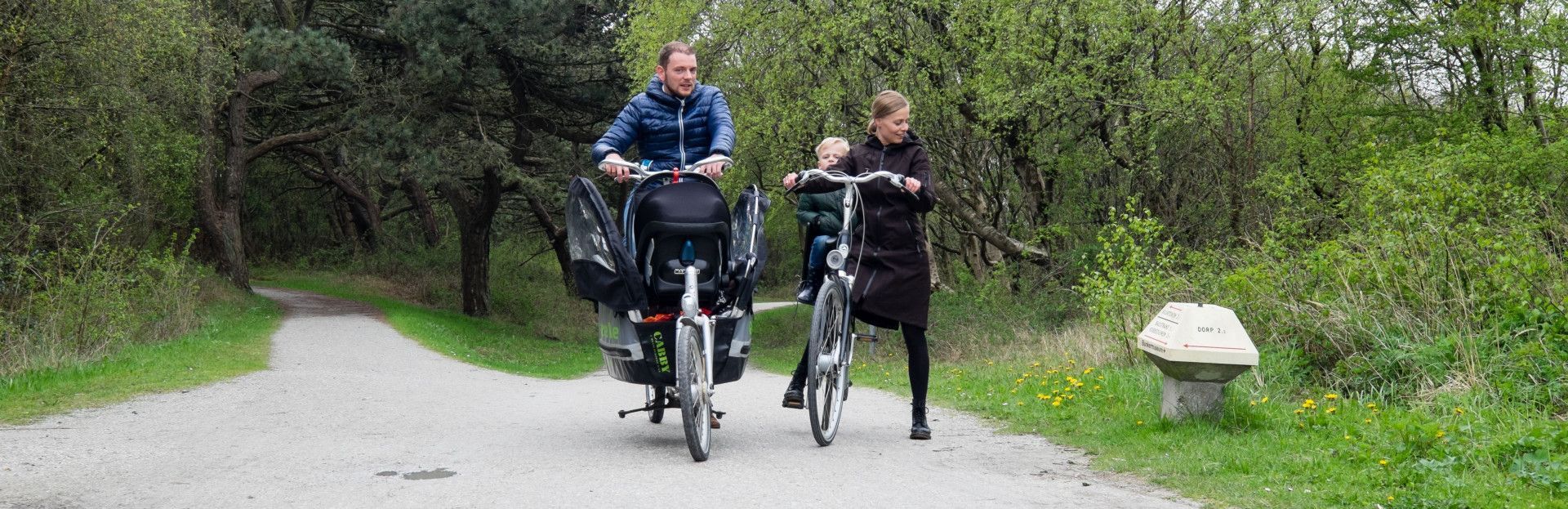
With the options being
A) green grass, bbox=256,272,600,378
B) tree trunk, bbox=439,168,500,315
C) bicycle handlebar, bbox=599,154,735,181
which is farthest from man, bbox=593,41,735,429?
tree trunk, bbox=439,168,500,315

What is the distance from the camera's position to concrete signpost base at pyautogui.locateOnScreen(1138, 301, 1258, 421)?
5.89 meters

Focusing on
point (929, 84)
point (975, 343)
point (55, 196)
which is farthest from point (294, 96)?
point (975, 343)

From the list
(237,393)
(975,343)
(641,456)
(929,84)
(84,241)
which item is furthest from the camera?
(929,84)

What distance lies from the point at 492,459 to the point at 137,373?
682 cm

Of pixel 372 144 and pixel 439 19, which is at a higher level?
pixel 439 19

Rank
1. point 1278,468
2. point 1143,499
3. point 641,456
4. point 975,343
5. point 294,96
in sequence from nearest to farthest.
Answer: point 1143,499 → point 1278,468 → point 641,456 → point 975,343 → point 294,96

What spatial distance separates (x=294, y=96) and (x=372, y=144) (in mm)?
4478

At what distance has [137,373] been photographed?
1055 cm

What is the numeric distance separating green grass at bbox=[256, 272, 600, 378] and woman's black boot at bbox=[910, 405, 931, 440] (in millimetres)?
10535

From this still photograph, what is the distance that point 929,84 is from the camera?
1975 cm

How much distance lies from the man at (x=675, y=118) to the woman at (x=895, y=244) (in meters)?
0.51

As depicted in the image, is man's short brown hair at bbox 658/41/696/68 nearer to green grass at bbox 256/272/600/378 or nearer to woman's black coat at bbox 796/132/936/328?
woman's black coat at bbox 796/132/936/328

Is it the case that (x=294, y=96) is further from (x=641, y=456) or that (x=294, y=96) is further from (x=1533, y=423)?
(x=1533, y=423)

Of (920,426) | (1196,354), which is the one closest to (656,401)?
(920,426)
